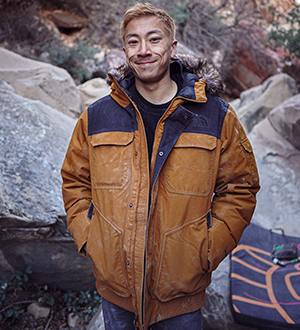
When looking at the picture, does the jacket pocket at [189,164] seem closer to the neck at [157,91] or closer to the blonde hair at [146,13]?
the neck at [157,91]

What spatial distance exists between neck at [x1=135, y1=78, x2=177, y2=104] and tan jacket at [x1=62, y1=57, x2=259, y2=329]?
8 cm

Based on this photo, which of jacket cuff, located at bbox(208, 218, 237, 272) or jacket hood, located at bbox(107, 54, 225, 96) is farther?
jacket hood, located at bbox(107, 54, 225, 96)

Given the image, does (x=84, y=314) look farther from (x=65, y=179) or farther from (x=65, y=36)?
(x=65, y=36)

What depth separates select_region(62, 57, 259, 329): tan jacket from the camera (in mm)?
1286

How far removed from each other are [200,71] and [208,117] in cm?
31

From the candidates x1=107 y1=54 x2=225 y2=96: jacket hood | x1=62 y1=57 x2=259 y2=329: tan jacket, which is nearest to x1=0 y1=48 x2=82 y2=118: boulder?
x1=107 y1=54 x2=225 y2=96: jacket hood

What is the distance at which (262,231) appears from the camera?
3.46 meters

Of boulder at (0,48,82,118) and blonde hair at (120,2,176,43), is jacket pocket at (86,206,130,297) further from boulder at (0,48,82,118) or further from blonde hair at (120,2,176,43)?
boulder at (0,48,82,118)

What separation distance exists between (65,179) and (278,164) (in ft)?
12.1

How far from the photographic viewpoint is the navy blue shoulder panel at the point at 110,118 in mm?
1376

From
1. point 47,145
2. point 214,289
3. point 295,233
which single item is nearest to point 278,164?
point 295,233

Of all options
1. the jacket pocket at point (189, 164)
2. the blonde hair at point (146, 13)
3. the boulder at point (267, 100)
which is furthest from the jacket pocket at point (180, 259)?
the boulder at point (267, 100)

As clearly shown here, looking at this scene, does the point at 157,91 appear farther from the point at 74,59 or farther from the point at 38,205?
the point at 74,59

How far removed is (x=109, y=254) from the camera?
4.34 ft
